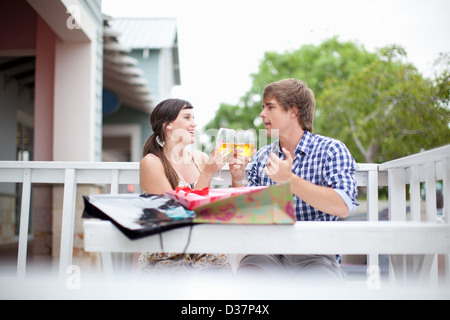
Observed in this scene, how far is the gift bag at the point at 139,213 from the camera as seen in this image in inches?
32.5

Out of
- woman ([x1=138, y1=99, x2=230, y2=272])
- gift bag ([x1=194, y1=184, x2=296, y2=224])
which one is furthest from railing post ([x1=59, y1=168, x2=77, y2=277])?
gift bag ([x1=194, y1=184, x2=296, y2=224])

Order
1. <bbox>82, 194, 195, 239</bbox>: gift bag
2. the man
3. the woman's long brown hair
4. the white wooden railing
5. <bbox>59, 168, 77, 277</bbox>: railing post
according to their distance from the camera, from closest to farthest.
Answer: <bbox>82, 194, 195, 239</bbox>: gift bag
the man
the white wooden railing
<bbox>59, 168, 77, 277</bbox>: railing post
the woman's long brown hair

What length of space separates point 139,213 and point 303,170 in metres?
0.93

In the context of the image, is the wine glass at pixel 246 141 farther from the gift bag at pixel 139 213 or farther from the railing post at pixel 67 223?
the railing post at pixel 67 223

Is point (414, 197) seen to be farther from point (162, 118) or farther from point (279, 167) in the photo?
point (162, 118)

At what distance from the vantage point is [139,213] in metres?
0.90

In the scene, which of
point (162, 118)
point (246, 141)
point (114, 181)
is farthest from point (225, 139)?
point (114, 181)

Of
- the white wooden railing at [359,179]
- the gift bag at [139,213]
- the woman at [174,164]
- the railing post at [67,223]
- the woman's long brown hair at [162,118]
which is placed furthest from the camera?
the woman's long brown hair at [162,118]

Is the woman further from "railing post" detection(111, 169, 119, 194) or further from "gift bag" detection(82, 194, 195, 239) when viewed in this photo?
"gift bag" detection(82, 194, 195, 239)

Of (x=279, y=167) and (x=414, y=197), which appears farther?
(x=414, y=197)

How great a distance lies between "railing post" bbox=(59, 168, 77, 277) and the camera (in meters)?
1.84

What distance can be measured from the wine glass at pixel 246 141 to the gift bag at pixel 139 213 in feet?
1.76

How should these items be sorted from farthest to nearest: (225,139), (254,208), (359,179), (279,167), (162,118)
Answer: (359,179), (162,118), (225,139), (279,167), (254,208)

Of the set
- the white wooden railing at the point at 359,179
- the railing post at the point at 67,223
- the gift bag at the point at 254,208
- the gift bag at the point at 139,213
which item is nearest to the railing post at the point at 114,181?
the white wooden railing at the point at 359,179
